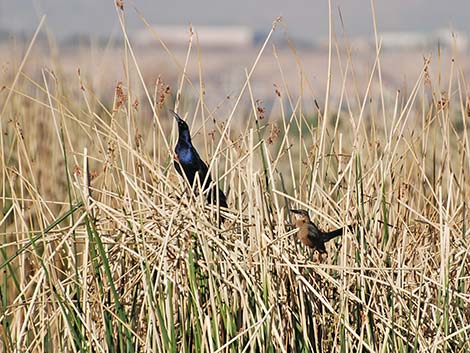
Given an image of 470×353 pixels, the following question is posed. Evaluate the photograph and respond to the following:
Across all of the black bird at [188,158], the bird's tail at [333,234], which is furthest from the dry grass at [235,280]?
the black bird at [188,158]

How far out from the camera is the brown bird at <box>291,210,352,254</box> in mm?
2127

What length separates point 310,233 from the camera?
2.13 metres

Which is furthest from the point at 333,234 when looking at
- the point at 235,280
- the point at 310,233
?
the point at 235,280

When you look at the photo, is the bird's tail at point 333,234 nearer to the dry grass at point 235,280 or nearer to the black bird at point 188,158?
the dry grass at point 235,280

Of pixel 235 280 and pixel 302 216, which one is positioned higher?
pixel 302 216


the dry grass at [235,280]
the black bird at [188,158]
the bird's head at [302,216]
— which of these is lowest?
the dry grass at [235,280]

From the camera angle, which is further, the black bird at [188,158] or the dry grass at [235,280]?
the black bird at [188,158]

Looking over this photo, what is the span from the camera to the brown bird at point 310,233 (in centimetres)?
213

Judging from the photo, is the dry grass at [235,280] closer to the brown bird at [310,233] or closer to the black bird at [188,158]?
the brown bird at [310,233]

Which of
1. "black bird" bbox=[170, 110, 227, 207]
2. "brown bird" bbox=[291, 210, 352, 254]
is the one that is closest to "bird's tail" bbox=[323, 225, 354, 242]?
"brown bird" bbox=[291, 210, 352, 254]

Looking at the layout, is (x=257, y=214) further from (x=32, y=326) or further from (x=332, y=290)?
(x=32, y=326)

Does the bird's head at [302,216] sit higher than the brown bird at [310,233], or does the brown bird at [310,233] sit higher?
the bird's head at [302,216]

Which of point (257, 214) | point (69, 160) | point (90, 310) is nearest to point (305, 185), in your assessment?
point (257, 214)

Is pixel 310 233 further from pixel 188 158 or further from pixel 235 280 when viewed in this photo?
pixel 188 158
